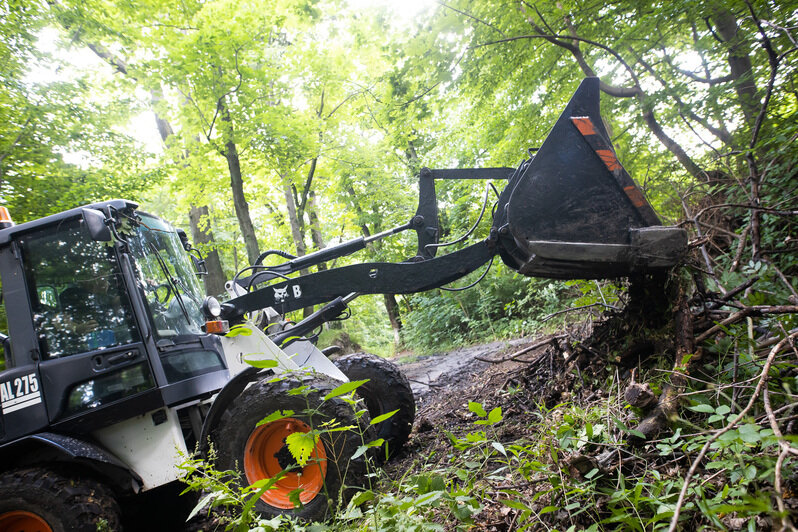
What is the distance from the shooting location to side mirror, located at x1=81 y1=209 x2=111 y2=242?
285cm

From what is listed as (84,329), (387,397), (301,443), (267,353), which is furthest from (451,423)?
(84,329)

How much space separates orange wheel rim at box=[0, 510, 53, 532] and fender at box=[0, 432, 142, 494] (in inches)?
11.9

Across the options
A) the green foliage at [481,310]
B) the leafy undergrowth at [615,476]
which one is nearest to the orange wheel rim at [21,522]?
the leafy undergrowth at [615,476]

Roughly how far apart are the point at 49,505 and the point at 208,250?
343 inches

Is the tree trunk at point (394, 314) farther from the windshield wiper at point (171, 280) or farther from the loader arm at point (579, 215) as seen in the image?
the loader arm at point (579, 215)

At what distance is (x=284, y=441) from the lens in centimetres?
296

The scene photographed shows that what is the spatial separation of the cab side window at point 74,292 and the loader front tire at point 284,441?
1072mm

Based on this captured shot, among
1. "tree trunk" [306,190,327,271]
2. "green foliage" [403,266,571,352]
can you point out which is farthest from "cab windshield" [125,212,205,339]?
"tree trunk" [306,190,327,271]

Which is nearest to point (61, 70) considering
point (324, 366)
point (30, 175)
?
point (30, 175)

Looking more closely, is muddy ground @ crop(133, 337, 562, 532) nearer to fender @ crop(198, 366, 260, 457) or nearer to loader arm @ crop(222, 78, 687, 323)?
fender @ crop(198, 366, 260, 457)

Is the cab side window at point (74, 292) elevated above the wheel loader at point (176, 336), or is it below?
above

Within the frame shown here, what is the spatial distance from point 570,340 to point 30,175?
27.5ft

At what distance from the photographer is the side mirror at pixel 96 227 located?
112 inches

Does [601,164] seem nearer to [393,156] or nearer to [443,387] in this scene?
[443,387]
